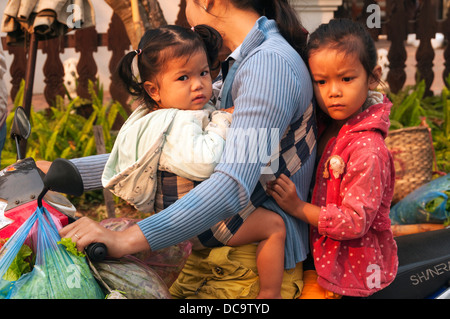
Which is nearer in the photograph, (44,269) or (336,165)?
(44,269)

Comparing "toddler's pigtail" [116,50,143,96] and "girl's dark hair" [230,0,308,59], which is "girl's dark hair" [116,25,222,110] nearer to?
"toddler's pigtail" [116,50,143,96]

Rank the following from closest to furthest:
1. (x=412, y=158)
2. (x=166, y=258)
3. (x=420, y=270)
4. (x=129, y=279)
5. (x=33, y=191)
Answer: (x=129, y=279) < (x=33, y=191) < (x=166, y=258) < (x=420, y=270) < (x=412, y=158)

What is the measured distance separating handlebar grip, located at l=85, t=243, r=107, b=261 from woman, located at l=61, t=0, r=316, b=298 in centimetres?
2

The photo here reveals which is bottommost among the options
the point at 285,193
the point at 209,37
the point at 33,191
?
the point at 285,193

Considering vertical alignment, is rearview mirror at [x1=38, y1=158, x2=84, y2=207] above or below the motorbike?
above

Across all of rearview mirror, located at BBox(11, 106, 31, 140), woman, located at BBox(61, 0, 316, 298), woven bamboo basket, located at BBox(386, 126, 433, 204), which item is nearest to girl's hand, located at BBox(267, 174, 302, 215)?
woman, located at BBox(61, 0, 316, 298)

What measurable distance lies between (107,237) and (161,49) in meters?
0.67

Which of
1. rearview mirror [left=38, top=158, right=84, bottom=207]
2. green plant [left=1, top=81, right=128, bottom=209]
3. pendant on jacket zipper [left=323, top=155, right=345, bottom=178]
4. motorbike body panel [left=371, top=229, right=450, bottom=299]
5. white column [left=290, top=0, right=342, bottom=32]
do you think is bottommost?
green plant [left=1, top=81, right=128, bottom=209]

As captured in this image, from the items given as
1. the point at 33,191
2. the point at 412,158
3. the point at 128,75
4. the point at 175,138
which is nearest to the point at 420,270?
the point at 175,138

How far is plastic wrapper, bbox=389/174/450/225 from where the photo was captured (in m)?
4.09

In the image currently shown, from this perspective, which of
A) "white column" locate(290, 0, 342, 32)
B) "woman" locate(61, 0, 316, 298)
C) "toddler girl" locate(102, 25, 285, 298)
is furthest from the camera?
"white column" locate(290, 0, 342, 32)

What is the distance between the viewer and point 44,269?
165 cm

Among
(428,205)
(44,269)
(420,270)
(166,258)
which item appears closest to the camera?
(44,269)

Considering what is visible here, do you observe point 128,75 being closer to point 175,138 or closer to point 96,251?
point 175,138
